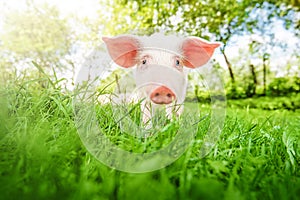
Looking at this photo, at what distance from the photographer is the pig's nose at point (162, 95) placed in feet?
5.44

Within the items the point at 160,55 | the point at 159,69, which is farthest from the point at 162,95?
the point at 160,55

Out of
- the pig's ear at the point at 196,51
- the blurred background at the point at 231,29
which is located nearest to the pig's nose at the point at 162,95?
the pig's ear at the point at 196,51

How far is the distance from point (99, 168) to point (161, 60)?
91 cm

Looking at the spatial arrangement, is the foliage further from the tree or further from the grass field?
the grass field

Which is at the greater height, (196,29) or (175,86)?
(196,29)

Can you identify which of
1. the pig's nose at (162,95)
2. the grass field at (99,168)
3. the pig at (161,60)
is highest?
the pig at (161,60)

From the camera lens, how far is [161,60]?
1790 mm

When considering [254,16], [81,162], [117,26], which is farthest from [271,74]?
[81,162]

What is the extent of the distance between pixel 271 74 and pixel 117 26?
4.42m

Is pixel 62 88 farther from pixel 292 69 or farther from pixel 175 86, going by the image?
pixel 292 69

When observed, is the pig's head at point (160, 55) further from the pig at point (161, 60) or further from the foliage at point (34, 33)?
the foliage at point (34, 33)

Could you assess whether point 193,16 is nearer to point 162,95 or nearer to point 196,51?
point 196,51

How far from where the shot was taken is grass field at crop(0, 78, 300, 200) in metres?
0.76

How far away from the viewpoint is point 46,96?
1538mm
